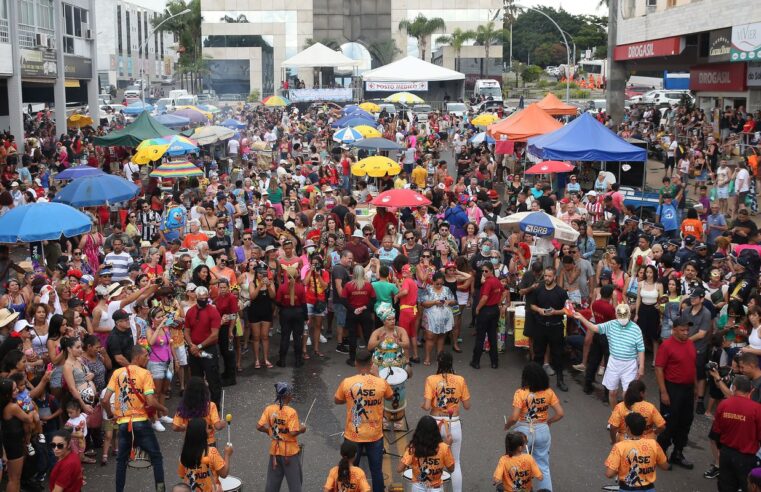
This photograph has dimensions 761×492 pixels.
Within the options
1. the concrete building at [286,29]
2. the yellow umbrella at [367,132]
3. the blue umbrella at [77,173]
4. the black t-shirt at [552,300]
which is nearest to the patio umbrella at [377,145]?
the yellow umbrella at [367,132]

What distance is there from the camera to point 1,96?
31.9m

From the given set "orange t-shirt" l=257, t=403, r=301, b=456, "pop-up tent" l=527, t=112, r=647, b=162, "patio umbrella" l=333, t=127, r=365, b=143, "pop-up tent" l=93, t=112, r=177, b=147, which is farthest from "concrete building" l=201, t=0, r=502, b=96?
"orange t-shirt" l=257, t=403, r=301, b=456

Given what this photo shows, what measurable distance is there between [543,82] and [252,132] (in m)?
55.4

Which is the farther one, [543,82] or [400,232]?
[543,82]

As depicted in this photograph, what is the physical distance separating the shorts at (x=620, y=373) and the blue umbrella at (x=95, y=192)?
31.7 ft

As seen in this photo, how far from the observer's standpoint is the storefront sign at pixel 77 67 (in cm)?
3694

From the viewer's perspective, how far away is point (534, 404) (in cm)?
776

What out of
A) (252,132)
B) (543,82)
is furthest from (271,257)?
(543,82)

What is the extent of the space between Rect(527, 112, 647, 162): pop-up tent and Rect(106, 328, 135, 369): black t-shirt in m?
11.1

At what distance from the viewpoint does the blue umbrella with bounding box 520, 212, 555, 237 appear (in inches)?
514

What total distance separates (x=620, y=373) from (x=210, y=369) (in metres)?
4.76

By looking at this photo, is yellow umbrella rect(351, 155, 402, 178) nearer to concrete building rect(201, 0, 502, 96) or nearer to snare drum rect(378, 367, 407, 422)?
snare drum rect(378, 367, 407, 422)

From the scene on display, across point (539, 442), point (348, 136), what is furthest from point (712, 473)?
point (348, 136)

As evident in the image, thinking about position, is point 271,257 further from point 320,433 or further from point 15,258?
point 15,258
